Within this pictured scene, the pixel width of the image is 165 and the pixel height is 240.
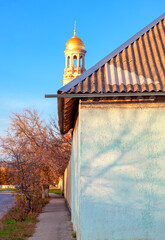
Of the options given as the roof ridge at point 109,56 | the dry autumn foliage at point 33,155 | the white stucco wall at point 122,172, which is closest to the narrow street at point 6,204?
the dry autumn foliage at point 33,155

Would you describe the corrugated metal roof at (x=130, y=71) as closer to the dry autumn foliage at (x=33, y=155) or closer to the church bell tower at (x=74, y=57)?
the dry autumn foliage at (x=33, y=155)

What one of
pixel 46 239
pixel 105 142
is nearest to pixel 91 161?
pixel 105 142

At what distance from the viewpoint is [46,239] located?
1059 cm

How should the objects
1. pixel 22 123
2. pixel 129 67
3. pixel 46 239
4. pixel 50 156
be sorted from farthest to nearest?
pixel 22 123 → pixel 50 156 → pixel 46 239 → pixel 129 67

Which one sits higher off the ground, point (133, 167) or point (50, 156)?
point (50, 156)

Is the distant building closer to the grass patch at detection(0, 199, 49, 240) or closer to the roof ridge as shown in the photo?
the roof ridge

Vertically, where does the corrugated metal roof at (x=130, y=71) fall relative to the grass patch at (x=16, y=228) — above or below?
above

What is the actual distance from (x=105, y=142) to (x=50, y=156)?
25.0 meters

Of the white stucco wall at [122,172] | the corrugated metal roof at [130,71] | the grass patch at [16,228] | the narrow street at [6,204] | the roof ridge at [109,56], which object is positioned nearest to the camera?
the white stucco wall at [122,172]

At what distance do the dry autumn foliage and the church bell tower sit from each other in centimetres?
2773

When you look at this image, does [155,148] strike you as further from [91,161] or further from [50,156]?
[50,156]

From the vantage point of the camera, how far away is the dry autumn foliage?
16.2 metres

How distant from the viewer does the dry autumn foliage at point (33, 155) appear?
16188 millimetres

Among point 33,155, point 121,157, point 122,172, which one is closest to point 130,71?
point 121,157
